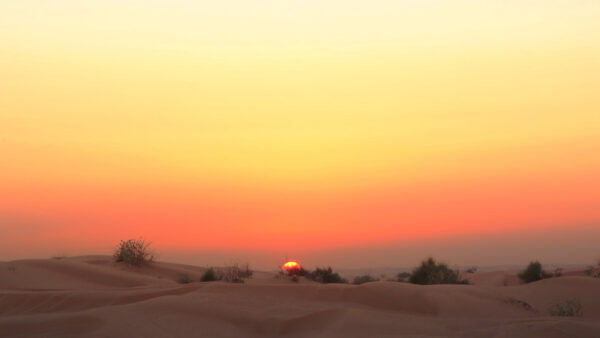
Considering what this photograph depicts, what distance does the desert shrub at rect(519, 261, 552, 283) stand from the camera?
2827 centimetres

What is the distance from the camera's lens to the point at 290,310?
15.1 meters

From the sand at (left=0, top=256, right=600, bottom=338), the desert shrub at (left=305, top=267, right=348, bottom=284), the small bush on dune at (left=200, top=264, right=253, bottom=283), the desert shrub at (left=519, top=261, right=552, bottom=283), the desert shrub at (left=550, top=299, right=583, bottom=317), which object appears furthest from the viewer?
the desert shrub at (left=519, top=261, right=552, bottom=283)

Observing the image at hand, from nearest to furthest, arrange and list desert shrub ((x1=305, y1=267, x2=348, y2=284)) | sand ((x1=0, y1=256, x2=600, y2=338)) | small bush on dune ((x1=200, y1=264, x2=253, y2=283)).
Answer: sand ((x1=0, y1=256, x2=600, y2=338)) < small bush on dune ((x1=200, y1=264, x2=253, y2=283)) < desert shrub ((x1=305, y1=267, x2=348, y2=284))

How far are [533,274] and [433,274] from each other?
561 cm

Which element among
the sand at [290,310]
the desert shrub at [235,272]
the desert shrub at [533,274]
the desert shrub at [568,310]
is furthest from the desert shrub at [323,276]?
the desert shrub at [568,310]

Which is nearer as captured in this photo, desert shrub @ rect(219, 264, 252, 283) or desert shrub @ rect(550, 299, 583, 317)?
desert shrub @ rect(550, 299, 583, 317)

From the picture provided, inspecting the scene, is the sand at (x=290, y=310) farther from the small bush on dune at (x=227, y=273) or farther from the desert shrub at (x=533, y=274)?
the desert shrub at (x=533, y=274)

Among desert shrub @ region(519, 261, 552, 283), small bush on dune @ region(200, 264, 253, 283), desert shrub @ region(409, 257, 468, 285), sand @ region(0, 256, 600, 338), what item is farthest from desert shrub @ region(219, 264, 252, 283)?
desert shrub @ region(519, 261, 552, 283)

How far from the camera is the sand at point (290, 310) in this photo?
1264 centimetres

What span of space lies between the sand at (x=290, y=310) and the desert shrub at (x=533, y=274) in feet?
23.5

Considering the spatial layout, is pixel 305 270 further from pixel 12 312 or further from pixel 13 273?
pixel 12 312

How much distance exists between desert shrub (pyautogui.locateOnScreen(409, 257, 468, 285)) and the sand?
14.3ft

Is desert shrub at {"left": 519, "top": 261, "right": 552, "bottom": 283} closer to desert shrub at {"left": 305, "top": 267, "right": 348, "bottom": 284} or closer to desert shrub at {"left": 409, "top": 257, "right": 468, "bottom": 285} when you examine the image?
desert shrub at {"left": 409, "top": 257, "right": 468, "bottom": 285}

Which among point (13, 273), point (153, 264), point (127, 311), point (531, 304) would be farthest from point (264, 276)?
point (127, 311)
